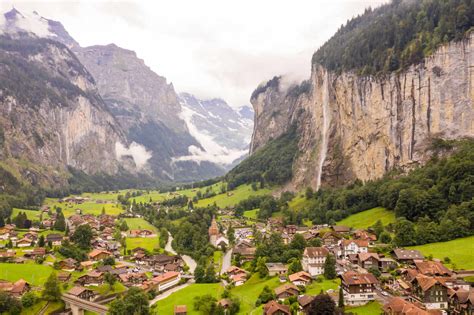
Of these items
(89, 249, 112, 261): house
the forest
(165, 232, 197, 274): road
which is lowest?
(165, 232, 197, 274): road

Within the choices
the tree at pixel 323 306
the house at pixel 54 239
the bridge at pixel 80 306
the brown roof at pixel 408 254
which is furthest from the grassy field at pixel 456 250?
the house at pixel 54 239

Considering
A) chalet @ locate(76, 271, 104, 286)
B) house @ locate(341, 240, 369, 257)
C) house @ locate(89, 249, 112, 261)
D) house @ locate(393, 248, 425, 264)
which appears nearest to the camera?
house @ locate(393, 248, 425, 264)

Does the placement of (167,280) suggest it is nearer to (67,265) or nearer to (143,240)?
(67,265)

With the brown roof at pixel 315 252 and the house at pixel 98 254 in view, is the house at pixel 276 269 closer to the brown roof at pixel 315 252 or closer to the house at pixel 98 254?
the brown roof at pixel 315 252

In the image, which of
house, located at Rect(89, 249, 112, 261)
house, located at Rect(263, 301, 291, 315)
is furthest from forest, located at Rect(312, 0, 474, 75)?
house, located at Rect(89, 249, 112, 261)

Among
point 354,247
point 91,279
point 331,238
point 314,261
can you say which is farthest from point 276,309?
point 91,279

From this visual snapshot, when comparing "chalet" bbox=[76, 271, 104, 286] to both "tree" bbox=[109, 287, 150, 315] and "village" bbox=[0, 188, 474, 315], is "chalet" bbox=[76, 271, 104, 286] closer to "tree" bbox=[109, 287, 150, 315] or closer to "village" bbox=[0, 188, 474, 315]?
"village" bbox=[0, 188, 474, 315]
